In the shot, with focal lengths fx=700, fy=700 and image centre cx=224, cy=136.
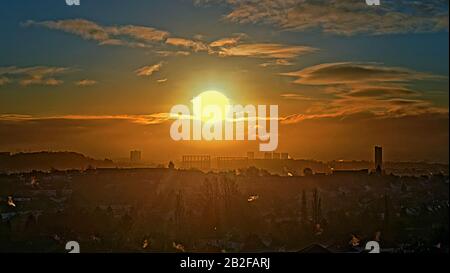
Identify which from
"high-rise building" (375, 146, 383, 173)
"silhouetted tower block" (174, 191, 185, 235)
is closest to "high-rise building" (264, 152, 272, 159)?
"silhouetted tower block" (174, 191, 185, 235)

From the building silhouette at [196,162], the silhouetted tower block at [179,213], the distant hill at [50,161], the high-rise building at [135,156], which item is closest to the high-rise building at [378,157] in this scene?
A: the building silhouette at [196,162]

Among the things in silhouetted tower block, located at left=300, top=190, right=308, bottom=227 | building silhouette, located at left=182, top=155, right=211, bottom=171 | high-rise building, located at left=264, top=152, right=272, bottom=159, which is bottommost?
silhouetted tower block, located at left=300, top=190, right=308, bottom=227

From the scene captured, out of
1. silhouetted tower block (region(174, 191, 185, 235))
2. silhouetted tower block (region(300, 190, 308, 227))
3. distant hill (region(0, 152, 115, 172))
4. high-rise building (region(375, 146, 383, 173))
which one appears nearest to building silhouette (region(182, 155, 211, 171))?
silhouetted tower block (region(174, 191, 185, 235))

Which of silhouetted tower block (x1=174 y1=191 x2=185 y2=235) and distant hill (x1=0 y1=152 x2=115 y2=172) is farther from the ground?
distant hill (x1=0 y1=152 x2=115 y2=172)

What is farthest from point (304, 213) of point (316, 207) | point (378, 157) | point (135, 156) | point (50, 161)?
point (50, 161)

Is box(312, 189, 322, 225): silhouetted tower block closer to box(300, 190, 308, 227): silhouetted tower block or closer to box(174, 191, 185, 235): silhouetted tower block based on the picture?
box(300, 190, 308, 227): silhouetted tower block

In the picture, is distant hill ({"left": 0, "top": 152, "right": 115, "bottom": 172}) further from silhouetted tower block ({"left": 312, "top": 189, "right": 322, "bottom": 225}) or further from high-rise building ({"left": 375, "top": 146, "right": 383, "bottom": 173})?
high-rise building ({"left": 375, "top": 146, "right": 383, "bottom": 173})

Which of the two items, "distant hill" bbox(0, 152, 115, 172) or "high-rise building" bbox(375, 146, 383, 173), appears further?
"high-rise building" bbox(375, 146, 383, 173)
